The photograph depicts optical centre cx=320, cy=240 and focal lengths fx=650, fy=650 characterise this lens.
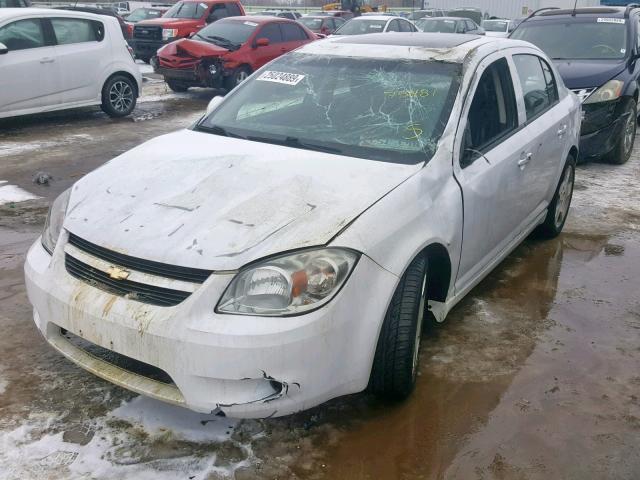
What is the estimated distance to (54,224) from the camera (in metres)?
3.12

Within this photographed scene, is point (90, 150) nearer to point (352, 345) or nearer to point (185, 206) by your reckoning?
point (185, 206)

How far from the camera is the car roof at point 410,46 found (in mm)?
3873

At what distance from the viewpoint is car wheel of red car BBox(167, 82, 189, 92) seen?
12834mm

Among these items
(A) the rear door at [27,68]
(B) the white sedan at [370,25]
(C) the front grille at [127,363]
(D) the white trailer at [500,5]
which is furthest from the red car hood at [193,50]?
(D) the white trailer at [500,5]

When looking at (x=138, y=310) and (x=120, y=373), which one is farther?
(x=120, y=373)

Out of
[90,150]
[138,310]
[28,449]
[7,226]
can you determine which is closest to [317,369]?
[138,310]

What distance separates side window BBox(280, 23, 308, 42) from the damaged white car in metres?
10.1

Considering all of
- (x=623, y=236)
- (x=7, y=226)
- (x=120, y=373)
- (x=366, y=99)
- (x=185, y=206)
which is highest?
(x=366, y=99)

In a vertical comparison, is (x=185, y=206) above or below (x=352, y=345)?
above

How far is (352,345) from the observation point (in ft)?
8.66

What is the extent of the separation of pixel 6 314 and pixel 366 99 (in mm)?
2487

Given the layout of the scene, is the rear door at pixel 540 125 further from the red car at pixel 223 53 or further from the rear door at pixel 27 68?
the red car at pixel 223 53

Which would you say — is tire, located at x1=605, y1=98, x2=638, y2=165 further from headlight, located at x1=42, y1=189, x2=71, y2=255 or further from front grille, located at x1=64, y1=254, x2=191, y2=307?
front grille, located at x1=64, y1=254, x2=191, y2=307

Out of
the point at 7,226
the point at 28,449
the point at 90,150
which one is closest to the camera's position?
the point at 28,449
